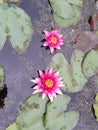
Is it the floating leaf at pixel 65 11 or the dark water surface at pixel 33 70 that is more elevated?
the floating leaf at pixel 65 11

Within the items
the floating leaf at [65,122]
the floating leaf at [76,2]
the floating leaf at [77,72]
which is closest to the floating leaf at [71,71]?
the floating leaf at [77,72]

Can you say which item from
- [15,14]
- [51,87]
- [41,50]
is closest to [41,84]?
[51,87]

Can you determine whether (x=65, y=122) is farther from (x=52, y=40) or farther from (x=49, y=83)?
(x=52, y=40)

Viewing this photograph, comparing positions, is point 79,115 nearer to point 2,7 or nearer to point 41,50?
point 41,50

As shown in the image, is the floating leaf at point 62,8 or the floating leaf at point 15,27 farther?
the floating leaf at point 62,8

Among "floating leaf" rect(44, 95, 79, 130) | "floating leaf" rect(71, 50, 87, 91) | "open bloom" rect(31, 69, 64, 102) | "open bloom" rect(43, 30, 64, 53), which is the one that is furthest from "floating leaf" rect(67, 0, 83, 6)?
"floating leaf" rect(44, 95, 79, 130)

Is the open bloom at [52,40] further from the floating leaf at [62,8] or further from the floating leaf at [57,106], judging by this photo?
the floating leaf at [57,106]
